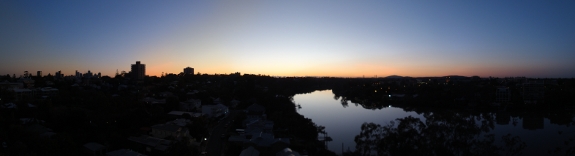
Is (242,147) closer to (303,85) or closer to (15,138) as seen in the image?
(15,138)

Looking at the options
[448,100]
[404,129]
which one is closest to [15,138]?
[404,129]

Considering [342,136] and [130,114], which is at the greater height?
[130,114]

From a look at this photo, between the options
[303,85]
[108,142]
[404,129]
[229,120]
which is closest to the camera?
[108,142]

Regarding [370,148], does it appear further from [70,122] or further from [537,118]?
[537,118]

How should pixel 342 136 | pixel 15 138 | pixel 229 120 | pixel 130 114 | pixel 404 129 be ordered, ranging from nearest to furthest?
pixel 15 138, pixel 404 129, pixel 130 114, pixel 342 136, pixel 229 120

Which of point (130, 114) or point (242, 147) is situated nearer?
point (242, 147)

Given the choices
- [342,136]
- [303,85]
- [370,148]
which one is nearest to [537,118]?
[342,136]

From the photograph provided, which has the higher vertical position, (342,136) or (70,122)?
(70,122)

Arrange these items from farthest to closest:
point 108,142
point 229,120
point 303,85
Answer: point 303,85, point 229,120, point 108,142

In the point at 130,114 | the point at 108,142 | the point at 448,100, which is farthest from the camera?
the point at 448,100
